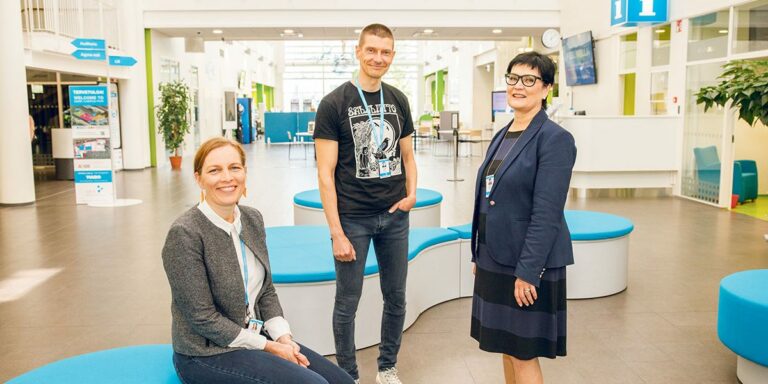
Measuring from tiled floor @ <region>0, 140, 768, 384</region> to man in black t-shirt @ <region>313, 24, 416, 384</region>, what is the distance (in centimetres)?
67

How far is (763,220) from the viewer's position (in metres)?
8.32

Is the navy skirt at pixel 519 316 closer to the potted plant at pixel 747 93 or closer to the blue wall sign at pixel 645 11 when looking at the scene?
the potted plant at pixel 747 93

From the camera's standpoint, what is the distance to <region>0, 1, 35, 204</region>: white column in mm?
9617

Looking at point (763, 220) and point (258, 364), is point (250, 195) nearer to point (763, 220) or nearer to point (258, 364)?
point (763, 220)

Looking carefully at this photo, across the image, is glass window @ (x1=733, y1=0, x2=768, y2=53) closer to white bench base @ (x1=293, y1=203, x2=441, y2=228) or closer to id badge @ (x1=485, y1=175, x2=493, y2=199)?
white bench base @ (x1=293, y1=203, x2=441, y2=228)

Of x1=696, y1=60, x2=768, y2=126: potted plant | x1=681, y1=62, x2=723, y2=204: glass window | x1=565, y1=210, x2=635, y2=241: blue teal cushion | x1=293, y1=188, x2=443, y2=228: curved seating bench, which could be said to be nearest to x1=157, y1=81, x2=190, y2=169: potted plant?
x1=293, y1=188, x2=443, y2=228: curved seating bench

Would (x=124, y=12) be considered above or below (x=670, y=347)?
above

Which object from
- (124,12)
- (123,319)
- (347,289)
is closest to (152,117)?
(124,12)

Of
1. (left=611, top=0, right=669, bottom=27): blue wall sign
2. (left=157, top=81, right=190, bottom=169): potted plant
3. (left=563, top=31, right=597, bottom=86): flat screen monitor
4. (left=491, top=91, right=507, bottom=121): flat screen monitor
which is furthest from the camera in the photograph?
(left=491, top=91, right=507, bottom=121): flat screen monitor

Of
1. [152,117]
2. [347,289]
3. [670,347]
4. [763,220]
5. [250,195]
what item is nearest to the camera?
[347,289]

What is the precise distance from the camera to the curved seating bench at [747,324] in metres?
3.09

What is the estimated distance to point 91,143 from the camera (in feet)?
33.7

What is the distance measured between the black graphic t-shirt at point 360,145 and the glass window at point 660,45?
9.60m

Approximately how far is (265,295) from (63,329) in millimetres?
2601
